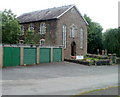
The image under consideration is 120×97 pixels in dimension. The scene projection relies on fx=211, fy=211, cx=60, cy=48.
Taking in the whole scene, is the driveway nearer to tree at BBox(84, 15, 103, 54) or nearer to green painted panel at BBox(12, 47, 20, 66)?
green painted panel at BBox(12, 47, 20, 66)

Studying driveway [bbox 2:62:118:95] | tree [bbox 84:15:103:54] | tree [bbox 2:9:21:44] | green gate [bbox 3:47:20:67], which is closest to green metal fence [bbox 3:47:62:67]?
green gate [bbox 3:47:20:67]

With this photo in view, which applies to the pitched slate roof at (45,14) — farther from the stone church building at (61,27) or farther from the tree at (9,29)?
the tree at (9,29)

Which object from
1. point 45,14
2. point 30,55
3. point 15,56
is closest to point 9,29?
point 45,14

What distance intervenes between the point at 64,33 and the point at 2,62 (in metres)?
17.2

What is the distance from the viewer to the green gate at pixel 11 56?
21.9m

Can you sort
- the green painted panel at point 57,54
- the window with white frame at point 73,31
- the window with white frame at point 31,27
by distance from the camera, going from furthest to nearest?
the window with white frame at point 31,27 → the window with white frame at point 73,31 → the green painted panel at point 57,54

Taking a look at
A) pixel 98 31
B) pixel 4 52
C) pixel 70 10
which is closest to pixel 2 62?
pixel 4 52

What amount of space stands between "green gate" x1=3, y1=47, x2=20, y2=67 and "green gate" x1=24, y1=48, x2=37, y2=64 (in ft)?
4.47

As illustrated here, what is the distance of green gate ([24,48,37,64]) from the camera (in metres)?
24.7

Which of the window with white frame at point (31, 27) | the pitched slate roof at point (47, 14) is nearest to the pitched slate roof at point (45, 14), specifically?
the pitched slate roof at point (47, 14)

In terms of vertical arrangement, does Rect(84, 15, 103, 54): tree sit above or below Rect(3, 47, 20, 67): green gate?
above

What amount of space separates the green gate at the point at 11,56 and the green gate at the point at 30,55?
1364 millimetres

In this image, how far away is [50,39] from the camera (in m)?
35.8

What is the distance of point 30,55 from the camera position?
25.3 meters
